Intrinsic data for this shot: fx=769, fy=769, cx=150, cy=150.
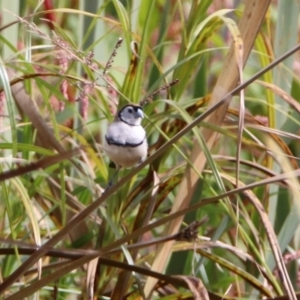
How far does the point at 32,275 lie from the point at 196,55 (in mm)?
465

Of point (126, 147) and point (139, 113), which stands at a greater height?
point (139, 113)

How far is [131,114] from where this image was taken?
1.22 metres

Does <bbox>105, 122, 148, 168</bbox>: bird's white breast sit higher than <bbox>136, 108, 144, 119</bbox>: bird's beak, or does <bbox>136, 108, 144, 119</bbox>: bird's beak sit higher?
<bbox>136, 108, 144, 119</bbox>: bird's beak

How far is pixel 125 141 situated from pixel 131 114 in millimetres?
150

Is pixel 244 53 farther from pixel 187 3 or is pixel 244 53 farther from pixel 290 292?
pixel 187 3

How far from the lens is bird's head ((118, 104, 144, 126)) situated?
115 cm

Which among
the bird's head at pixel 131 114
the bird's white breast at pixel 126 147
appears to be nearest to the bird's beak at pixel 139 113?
the bird's head at pixel 131 114

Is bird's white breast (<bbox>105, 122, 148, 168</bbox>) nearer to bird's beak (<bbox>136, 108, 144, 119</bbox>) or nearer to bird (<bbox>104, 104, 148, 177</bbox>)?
bird (<bbox>104, 104, 148, 177</bbox>)

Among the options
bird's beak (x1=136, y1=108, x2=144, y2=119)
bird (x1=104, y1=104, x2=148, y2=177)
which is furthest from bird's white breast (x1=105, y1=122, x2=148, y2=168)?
bird's beak (x1=136, y1=108, x2=144, y2=119)

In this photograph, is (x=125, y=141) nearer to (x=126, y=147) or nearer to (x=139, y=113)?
(x=126, y=147)


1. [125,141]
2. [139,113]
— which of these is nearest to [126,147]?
[125,141]

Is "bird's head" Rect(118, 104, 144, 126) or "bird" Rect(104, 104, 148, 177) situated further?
"bird" Rect(104, 104, 148, 177)

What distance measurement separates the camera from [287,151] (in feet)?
4.07

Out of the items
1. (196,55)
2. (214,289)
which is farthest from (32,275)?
(196,55)
